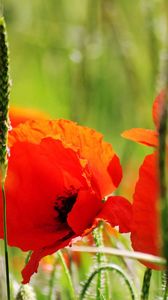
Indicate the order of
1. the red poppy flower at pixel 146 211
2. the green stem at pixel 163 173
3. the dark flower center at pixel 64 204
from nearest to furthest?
the green stem at pixel 163 173 → the red poppy flower at pixel 146 211 → the dark flower center at pixel 64 204

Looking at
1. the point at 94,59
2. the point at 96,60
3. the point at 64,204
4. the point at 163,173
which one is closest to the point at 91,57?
the point at 94,59

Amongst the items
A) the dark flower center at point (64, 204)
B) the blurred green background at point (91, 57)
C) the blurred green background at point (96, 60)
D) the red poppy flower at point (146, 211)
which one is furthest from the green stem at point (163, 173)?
the blurred green background at point (91, 57)

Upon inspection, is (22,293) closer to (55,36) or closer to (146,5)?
(146,5)

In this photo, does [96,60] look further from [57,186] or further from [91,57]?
[57,186]

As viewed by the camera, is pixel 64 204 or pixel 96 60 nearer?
pixel 64 204

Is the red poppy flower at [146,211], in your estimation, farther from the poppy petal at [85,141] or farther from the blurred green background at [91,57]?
the blurred green background at [91,57]

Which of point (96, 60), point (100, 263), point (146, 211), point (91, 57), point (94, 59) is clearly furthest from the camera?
point (96, 60)

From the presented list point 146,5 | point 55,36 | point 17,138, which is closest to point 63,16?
point 55,36
